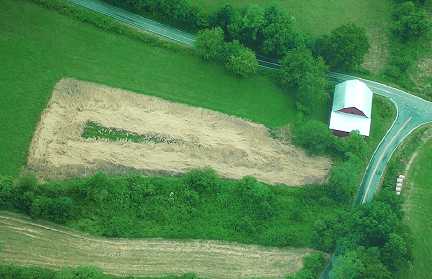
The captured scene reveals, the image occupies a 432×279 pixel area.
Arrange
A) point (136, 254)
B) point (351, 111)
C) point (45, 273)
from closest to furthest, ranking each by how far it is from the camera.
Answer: point (45, 273) < point (136, 254) < point (351, 111)

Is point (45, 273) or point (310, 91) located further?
point (310, 91)

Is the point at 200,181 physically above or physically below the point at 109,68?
below

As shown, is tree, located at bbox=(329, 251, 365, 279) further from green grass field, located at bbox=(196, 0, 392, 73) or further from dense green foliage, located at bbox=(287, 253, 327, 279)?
green grass field, located at bbox=(196, 0, 392, 73)

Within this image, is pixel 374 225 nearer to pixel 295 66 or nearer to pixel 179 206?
pixel 179 206

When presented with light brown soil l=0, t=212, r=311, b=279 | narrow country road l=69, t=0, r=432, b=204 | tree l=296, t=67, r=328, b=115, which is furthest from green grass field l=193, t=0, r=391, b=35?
light brown soil l=0, t=212, r=311, b=279

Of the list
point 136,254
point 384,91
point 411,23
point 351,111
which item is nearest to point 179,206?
point 136,254

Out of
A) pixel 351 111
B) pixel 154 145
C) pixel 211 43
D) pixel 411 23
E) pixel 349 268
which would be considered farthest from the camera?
pixel 411 23

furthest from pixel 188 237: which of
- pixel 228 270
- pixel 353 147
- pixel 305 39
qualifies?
pixel 305 39

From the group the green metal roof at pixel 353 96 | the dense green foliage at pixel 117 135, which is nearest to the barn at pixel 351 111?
the green metal roof at pixel 353 96

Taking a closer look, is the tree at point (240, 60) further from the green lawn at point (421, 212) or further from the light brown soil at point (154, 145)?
the green lawn at point (421, 212)
